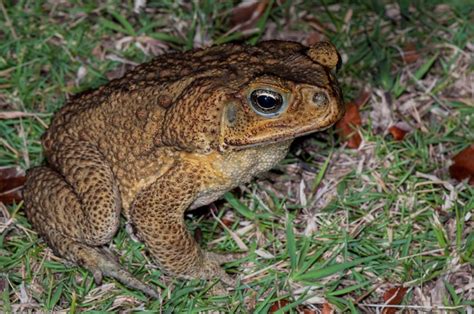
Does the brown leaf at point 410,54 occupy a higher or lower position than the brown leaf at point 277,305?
higher

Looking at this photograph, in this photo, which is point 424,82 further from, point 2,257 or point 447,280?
point 2,257

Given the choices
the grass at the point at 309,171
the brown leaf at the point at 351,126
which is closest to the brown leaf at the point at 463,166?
the grass at the point at 309,171

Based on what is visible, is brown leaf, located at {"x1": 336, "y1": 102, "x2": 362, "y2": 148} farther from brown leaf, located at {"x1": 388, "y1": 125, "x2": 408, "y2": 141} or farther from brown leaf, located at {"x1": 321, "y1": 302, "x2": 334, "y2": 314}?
brown leaf, located at {"x1": 321, "y1": 302, "x2": 334, "y2": 314}

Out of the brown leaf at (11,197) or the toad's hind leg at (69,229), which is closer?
the toad's hind leg at (69,229)

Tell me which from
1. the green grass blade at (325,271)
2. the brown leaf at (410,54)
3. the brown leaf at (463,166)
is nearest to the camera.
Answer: the green grass blade at (325,271)

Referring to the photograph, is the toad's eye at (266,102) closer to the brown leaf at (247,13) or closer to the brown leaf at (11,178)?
the brown leaf at (11,178)

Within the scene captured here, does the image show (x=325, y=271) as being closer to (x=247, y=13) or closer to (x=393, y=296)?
(x=393, y=296)

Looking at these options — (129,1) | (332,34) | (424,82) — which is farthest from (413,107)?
(129,1)
